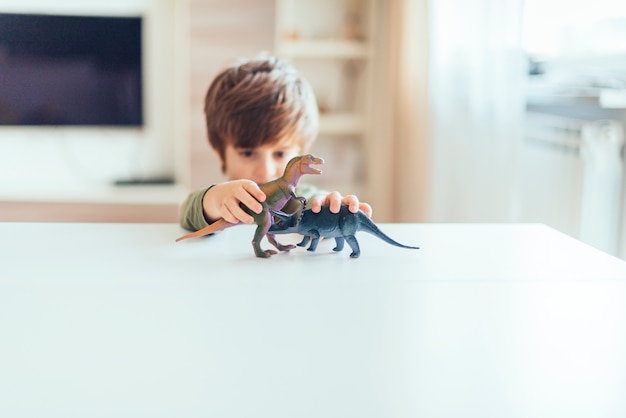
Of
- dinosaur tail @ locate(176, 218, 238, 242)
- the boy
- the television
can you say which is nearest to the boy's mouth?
dinosaur tail @ locate(176, 218, 238, 242)

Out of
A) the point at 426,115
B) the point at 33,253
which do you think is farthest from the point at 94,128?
the point at 33,253

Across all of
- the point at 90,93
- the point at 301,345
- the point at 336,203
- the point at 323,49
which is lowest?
the point at 301,345

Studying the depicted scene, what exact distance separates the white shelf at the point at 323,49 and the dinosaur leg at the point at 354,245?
223 centimetres

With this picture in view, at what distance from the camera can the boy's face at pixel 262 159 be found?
1.22 meters

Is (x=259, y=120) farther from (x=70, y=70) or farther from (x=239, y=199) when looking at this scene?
(x=70, y=70)

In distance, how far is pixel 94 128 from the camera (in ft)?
10.4

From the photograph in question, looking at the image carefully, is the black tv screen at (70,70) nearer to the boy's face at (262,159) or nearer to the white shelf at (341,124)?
the white shelf at (341,124)

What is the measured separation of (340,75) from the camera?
3.21 m

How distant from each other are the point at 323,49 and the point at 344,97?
289 millimetres

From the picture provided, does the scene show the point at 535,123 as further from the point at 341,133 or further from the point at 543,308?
the point at 543,308

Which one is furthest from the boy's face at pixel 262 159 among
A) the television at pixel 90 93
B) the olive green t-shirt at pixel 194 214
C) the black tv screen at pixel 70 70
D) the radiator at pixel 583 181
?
the black tv screen at pixel 70 70

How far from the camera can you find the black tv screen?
3041 millimetres

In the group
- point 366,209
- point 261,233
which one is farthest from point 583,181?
point 261,233

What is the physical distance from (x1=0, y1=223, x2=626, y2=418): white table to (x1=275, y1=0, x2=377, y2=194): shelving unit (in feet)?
7.76
